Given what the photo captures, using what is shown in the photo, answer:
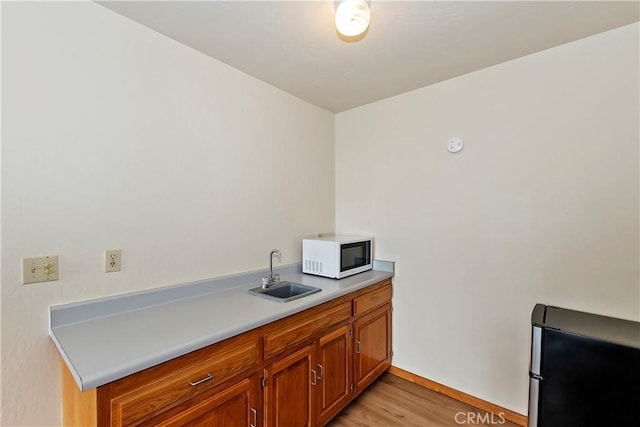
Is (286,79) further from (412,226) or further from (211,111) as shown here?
(412,226)

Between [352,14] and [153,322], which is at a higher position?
[352,14]

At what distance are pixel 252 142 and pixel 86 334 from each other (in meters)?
1.41

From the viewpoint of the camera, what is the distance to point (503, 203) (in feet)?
6.36

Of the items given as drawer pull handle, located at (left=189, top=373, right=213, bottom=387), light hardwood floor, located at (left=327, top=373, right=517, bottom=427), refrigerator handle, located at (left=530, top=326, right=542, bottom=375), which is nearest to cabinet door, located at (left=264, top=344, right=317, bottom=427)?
drawer pull handle, located at (left=189, top=373, right=213, bottom=387)

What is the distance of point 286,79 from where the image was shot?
2.13 metres

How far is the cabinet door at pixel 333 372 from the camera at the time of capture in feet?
5.75

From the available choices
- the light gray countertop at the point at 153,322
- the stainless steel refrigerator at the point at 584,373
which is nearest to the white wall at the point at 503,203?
the stainless steel refrigerator at the point at 584,373

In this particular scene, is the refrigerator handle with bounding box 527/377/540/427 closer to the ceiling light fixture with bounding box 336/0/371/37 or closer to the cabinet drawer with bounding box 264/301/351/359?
the cabinet drawer with bounding box 264/301/351/359

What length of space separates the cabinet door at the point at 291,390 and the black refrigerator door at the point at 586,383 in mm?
1155

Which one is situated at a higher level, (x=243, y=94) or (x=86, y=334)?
(x=243, y=94)

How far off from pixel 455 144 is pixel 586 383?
4.92ft

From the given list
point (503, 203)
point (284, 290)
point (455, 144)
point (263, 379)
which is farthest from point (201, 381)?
point (455, 144)

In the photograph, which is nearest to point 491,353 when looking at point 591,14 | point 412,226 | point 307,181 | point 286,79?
point 412,226

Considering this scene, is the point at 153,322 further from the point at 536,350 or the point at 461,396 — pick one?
the point at 461,396
